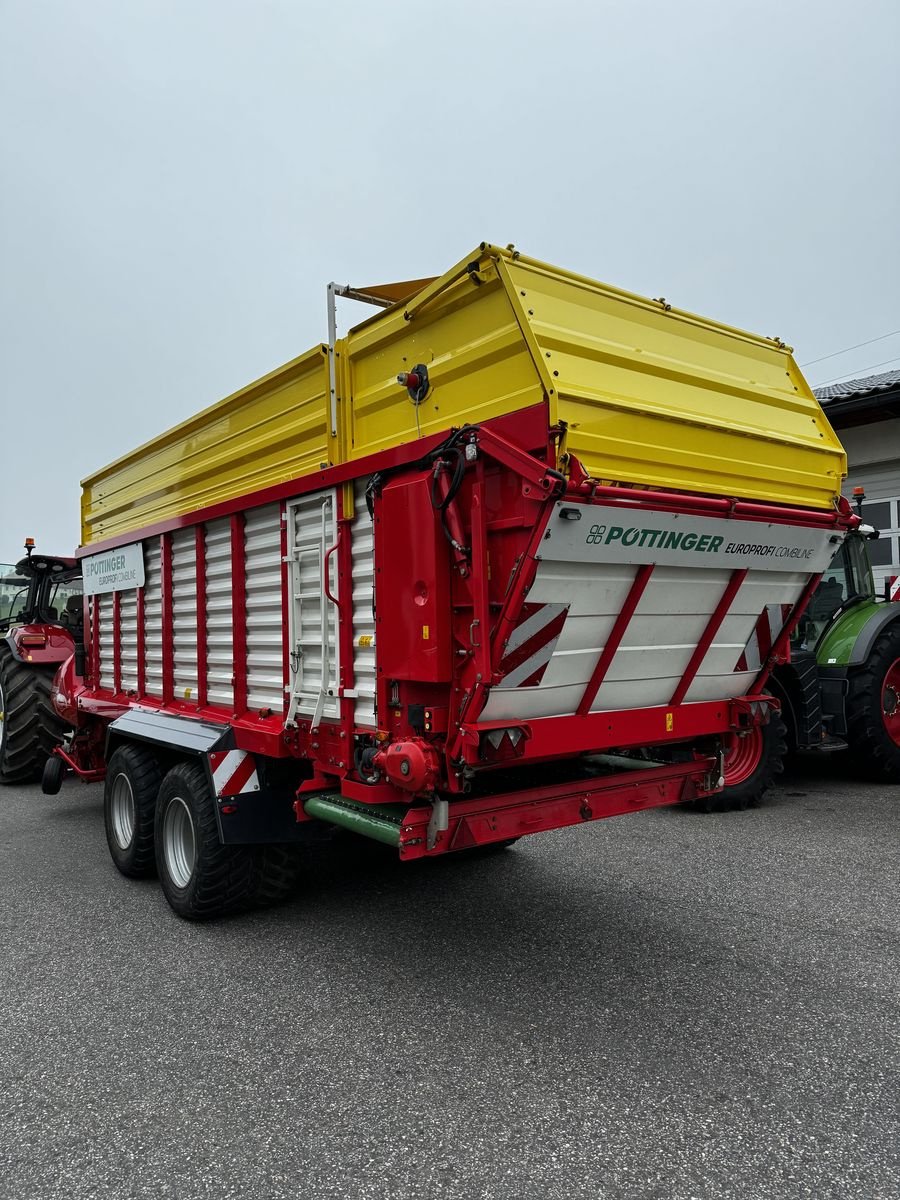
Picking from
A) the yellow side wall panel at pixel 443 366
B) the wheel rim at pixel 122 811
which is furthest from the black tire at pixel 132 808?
the yellow side wall panel at pixel 443 366

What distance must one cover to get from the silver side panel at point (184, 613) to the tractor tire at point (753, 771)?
4011 millimetres

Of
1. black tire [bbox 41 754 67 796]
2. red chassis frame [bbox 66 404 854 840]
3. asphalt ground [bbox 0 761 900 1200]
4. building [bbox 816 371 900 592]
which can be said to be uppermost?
building [bbox 816 371 900 592]

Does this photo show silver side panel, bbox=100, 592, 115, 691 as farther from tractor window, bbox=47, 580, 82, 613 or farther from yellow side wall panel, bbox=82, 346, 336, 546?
tractor window, bbox=47, 580, 82, 613

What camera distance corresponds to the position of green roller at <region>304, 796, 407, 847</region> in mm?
3223

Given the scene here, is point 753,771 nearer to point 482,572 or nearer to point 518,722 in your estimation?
point 518,722

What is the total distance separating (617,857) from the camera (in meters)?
5.45

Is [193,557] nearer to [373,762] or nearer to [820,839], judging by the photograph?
[373,762]

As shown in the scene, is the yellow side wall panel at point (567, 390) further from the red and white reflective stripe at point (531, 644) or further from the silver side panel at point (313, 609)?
the red and white reflective stripe at point (531, 644)

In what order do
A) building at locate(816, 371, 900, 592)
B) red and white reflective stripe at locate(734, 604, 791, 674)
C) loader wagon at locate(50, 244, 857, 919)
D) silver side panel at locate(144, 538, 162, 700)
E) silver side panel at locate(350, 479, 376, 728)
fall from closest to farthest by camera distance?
loader wagon at locate(50, 244, 857, 919)
silver side panel at locate(350, 479, 376, 728)
red and white reflective stripe at locate(734, 604, 791, 674)
silver side panel at locate(144, 538, 162, 700)
building at locate(816, 371, 900, 592)

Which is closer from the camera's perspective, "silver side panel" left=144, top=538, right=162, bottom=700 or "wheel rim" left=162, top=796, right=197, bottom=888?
"wheel rim" left=162, top=796, right=197, bottom=888

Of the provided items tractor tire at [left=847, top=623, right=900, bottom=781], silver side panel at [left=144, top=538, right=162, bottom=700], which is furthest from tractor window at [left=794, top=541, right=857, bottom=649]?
silver side panel at [left=144, top=538, right=162, bottom=700]

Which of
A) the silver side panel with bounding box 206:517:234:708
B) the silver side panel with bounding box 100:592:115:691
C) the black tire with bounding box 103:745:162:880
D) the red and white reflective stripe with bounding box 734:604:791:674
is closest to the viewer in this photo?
the red and white reflective stripe with bounding box 734:604:791:674

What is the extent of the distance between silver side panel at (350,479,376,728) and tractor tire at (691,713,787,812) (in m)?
3.98

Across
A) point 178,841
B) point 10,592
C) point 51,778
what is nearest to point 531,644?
point 178,841
